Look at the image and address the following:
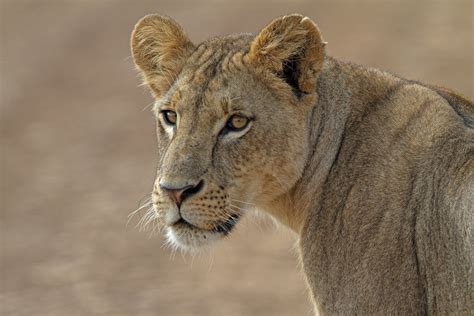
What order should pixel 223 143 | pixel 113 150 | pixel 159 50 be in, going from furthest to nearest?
pixel 113 150
pixel 159 50
pixel 223 143

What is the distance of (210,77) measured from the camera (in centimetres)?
593

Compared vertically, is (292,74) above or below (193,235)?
above

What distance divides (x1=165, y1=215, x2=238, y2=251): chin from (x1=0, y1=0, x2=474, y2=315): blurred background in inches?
114

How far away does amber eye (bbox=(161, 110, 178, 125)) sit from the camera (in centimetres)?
597

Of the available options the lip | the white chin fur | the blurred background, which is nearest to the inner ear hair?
the lip

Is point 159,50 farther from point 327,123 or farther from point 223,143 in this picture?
point 327,123

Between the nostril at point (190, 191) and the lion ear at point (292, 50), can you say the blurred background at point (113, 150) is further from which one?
the nostril at point (190, 191)

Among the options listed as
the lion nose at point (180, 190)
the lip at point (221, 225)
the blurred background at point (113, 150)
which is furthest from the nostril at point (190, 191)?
the blurred background at point (113, 150)

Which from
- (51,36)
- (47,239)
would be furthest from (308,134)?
(51,36)

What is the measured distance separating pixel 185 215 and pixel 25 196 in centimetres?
1183

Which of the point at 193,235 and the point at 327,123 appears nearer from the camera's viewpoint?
the point at 193,235

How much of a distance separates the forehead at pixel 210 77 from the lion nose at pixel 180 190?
1.51 feet

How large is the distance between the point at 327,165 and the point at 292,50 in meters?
0.65

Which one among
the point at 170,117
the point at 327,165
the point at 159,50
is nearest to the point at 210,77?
the point at 170,117
